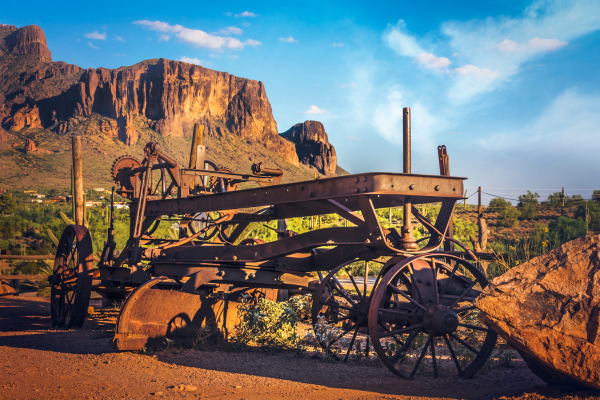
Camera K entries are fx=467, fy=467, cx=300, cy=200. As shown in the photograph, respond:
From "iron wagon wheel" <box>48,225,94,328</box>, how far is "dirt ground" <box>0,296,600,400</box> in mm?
1181

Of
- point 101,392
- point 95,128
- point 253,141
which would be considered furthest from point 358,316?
point 253,141

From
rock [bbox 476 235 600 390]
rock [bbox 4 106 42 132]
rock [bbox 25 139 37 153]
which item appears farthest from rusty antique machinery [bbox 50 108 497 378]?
rock [bbox 4 106 42 132]

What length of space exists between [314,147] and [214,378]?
4964 inches

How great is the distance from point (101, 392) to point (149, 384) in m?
0.40

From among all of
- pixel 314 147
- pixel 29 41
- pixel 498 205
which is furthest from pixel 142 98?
pixel 498 205

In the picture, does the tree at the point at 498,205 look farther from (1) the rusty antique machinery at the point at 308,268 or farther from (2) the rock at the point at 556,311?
(2) the rock at the point at 556,311

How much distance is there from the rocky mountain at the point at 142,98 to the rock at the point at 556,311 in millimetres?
85893

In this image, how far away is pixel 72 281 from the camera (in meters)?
7.41

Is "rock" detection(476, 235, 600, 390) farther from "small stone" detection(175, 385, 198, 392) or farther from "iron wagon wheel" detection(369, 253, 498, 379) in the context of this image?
"small stone" detection(175, 385, 198, 392)

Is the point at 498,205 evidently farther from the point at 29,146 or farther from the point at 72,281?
the point at 29,146

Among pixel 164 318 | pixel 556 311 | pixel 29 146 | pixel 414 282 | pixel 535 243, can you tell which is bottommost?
pixel 164 318

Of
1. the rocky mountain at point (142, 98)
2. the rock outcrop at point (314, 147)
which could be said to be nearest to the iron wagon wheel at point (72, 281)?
the rocky mountain at point (142, 98)

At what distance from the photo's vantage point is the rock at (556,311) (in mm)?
3305

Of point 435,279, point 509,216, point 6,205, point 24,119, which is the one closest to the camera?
point 435,279
